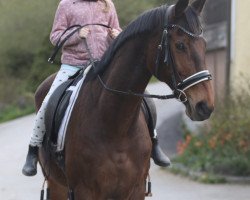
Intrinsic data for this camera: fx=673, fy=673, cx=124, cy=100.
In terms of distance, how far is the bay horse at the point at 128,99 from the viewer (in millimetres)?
4844

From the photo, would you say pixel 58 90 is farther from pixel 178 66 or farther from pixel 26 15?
pixel 26 15

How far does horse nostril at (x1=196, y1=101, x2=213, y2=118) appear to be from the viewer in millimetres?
4650

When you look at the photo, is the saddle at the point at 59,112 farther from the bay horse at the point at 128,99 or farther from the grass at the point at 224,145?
the grass at the point at 224,145

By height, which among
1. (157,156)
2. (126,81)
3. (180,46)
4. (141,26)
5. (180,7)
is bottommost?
(157,156)

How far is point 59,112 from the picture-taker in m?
6.08

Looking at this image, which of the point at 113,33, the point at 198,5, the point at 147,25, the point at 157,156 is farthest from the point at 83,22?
the point at 198,5

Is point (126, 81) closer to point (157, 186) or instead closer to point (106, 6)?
point (106, 6)

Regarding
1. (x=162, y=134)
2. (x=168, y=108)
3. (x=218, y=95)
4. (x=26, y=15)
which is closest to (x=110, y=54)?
(x=218, y=95)

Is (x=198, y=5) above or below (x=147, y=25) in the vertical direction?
above

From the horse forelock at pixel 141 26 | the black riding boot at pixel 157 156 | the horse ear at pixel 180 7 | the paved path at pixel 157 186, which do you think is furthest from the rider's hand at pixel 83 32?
the paved path at pixel 157 186

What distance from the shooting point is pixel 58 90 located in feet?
20.5

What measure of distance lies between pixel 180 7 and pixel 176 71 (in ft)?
1.54

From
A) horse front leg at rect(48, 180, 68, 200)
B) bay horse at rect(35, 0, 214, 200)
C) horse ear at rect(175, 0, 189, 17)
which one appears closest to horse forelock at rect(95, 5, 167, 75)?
bay horse at rect(35, 0, 214, 200)

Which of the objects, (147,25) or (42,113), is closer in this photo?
(147,25)
